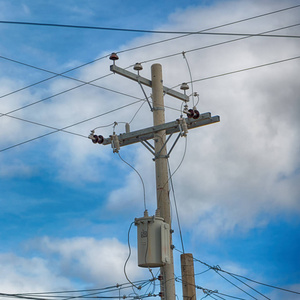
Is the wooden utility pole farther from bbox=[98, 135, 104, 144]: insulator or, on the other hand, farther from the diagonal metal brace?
bbox=[98, 135, 104, 144]: insulator

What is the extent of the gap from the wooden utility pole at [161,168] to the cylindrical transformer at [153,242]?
0.39 meters

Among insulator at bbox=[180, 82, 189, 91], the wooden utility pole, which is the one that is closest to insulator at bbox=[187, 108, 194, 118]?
the wooden utility pole

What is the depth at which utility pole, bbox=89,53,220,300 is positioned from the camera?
13.0 meters

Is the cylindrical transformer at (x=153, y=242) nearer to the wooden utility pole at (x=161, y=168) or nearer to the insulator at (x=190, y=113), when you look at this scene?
the wooden utility pole at (x=161, y=168)

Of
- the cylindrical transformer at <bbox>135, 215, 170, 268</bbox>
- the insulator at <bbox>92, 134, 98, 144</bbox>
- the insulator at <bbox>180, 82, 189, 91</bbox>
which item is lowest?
the cylindrical transformer at <bbox>135, 215, 170, 268</bbox>

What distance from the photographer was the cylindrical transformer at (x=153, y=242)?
1259 cm

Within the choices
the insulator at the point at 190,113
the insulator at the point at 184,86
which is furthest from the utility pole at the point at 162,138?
the insulator at the point at 184,86

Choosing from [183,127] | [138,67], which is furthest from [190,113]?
[138,67]

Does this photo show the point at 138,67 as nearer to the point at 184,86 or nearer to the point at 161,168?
the point at 184,86

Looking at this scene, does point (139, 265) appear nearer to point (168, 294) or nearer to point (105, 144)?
point (168, 294)

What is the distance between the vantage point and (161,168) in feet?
45.3

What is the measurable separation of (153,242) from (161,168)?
6.24 feet

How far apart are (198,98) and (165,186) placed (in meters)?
2.73

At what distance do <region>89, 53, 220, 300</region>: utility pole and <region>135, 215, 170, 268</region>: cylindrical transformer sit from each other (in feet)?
0.63
